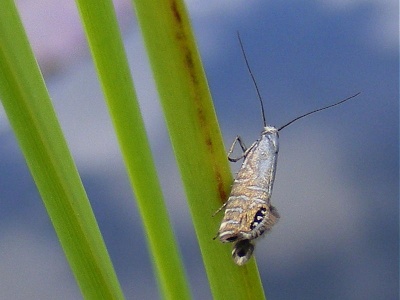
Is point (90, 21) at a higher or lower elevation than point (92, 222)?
higher

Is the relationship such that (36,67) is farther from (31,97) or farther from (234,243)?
(234,243)

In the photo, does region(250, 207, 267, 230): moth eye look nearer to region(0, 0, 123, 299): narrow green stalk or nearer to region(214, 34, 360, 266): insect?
region(214, 34, 360, 266): insect

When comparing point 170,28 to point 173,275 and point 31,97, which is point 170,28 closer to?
point 31,97

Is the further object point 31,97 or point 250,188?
point 250,188

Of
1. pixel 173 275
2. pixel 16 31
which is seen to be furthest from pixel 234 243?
pixel 16 31

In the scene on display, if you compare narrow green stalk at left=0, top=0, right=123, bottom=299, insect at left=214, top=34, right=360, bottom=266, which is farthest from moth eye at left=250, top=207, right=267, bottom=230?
narrow green stalk at left=0, top=0, right=123, bottom=299

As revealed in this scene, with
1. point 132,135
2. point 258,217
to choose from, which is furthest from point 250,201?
point 132,135

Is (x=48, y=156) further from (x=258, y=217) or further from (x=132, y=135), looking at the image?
(x=258, y=217)
